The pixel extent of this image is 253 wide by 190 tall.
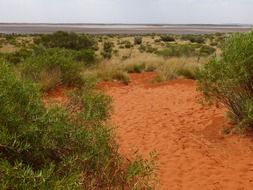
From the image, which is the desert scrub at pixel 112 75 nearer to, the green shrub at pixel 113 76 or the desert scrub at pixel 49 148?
the green shrub at pixel 113 76

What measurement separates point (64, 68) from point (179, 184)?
9.22 meters

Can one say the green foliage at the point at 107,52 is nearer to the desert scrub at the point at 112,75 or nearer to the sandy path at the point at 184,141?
the desert scrub at the point at 112,75

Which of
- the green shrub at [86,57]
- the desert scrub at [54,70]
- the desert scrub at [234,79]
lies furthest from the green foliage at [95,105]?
the green shrub at [86,57]

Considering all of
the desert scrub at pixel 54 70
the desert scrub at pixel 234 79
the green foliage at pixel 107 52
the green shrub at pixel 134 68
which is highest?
the desert scrub at pixel 234 79

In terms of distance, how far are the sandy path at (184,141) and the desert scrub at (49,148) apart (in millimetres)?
1642

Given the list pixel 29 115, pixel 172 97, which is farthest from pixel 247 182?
pixel 172 97

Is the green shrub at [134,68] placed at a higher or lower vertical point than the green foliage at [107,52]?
higher

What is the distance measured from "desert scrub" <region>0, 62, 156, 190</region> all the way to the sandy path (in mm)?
1642

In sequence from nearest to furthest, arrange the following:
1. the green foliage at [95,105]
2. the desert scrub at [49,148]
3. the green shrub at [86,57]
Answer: the desert scrub at [49,148] → the green foliage at [95,105] → the green shrub at [86,57]

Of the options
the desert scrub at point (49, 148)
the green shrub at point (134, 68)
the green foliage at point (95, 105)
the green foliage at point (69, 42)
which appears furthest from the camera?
the green foliage at point (69, 42)

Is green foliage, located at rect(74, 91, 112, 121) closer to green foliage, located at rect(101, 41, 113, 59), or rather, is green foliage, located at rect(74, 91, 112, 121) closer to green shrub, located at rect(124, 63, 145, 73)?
green shrub, located at rect(124, 63, 145, 73)

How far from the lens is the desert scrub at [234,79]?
8.56m

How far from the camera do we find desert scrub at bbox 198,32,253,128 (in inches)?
337

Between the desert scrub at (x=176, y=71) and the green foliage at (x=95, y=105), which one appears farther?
the desert scrub at (x=176, y=71)
